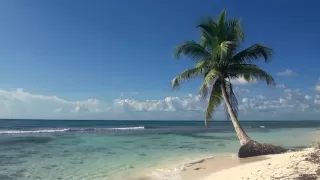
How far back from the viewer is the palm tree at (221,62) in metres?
15.1

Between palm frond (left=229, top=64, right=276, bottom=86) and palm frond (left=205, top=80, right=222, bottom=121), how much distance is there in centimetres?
117

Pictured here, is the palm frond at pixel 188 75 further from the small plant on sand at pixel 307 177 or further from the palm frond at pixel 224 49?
the small plant on sand at pixel 307 177

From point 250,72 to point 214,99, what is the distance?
2.34 m

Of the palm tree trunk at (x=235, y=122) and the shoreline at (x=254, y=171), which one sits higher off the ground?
the palm tree trunk at (x=235, y=122)

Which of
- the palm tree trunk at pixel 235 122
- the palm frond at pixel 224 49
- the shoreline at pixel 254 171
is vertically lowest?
the shoreline at pixel 254 171

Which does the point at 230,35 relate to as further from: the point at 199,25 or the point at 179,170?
the point at 179,170

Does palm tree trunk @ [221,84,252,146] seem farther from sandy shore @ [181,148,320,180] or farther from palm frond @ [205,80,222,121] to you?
sandy shore @ [181,148,320,180]

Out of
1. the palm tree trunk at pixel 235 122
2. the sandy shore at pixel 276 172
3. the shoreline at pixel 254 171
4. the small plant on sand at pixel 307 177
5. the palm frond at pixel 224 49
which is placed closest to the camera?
the small plant on sand at pixel 307 177

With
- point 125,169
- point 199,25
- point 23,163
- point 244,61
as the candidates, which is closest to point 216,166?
point 125,169

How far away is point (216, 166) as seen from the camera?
12.5 meters

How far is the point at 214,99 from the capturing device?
52.3 feet

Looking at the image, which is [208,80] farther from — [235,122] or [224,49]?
[235,122]

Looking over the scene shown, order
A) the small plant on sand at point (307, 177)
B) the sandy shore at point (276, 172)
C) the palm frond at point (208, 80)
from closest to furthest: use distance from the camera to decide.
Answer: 1. the small plant on sand at point (307, 177)
2. the sandy shore at point (276, 172)
3. the palm frond at point (208, 80)

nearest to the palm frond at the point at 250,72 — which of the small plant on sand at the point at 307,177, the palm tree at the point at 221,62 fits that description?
the palm tree at the point at 221,62
